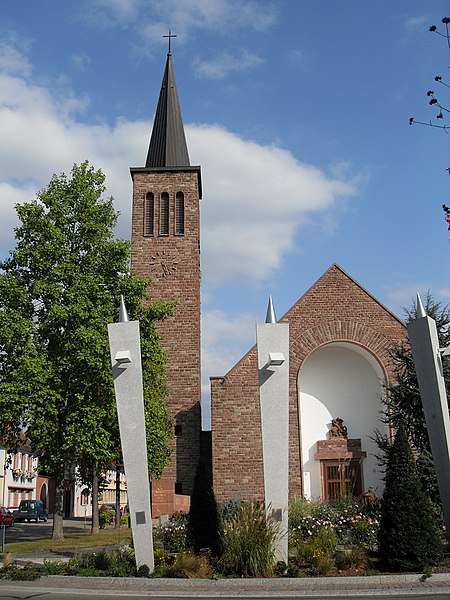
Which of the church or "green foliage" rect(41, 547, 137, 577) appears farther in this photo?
the church

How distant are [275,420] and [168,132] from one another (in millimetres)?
24018

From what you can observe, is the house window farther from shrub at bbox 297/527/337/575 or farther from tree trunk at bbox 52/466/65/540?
shrub at bbox 297/527/337/575

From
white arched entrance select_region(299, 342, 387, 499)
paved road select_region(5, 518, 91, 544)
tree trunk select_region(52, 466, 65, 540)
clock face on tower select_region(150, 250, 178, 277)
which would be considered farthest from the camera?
clock face on tower select_region(150, 250, 178, 277)

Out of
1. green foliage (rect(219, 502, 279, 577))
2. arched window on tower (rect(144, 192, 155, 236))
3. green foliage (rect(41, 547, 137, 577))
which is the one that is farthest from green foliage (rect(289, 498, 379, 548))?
arched window on tower (rect(144, 192, 155, 236))

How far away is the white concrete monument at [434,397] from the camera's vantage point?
1319 cm

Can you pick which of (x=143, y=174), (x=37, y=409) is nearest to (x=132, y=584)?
(x=37, y=409)

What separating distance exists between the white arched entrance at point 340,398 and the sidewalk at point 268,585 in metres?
14.0

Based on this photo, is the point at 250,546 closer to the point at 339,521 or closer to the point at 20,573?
the point at 339,521

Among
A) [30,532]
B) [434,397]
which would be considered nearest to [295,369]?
[434,397]

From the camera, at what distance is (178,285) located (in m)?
30.4

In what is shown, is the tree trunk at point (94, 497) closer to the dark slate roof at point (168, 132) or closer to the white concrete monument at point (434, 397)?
the dark slate roof at point (168, 132)

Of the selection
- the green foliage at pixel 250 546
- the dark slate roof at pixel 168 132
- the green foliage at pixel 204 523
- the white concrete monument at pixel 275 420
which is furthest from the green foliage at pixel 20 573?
the dark slate roof at pixel 168 132

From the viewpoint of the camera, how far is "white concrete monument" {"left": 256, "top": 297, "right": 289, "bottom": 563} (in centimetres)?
1260

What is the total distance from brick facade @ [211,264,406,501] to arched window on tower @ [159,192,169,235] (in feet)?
27.3
